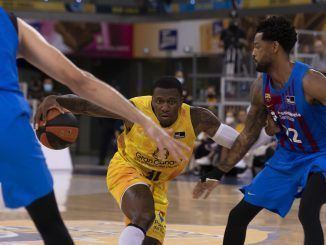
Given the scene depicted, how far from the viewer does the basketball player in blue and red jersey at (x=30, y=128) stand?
3.36 meters

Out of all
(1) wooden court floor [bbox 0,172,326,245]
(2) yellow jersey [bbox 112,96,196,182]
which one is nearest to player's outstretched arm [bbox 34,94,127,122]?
(2) yellow jersey [bbox 112,96,196,182]

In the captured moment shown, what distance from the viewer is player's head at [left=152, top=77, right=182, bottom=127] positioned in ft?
19.2

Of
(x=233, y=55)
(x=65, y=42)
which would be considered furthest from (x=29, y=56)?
→ (x=65, y=42)

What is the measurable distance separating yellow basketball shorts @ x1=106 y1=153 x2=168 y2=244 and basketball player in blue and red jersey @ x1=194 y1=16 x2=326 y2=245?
67 cm

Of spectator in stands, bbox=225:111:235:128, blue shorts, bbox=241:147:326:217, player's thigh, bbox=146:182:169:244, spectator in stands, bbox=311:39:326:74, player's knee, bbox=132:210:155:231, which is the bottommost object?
spectator in stands, bbox=225:111:235:128

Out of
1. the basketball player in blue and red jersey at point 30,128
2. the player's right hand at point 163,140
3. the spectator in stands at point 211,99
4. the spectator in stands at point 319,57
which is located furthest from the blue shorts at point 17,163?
the spectator in stands at point 211,99

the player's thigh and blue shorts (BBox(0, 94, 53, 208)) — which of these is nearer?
blue shorts (BBox(0, 94, 53, 208))

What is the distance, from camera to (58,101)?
5586 millimetres

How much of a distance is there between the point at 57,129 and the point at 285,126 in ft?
5.20

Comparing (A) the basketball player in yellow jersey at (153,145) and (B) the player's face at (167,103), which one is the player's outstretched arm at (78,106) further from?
(B) the player's face at (167,103)

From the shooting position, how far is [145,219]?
5363mm

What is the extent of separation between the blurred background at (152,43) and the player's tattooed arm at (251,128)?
41.8 feet

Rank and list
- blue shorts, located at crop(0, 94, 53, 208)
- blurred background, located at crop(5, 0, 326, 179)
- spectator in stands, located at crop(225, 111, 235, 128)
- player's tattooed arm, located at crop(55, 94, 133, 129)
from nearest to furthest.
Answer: blue shorts, located at crop(0, 94, 53, 208), player's tattooed arm, located at crop(55, 94, 133, 129), spectator in stands, located at crop(225, 111, 235, 128), blurred background, located at crop(5, 0, 326, 179)

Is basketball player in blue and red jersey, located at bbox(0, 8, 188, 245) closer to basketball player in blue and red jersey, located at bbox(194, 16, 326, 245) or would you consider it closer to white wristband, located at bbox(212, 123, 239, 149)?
basketball player in blue and red jersey, located at bbox(194, 16, 326, 245)
